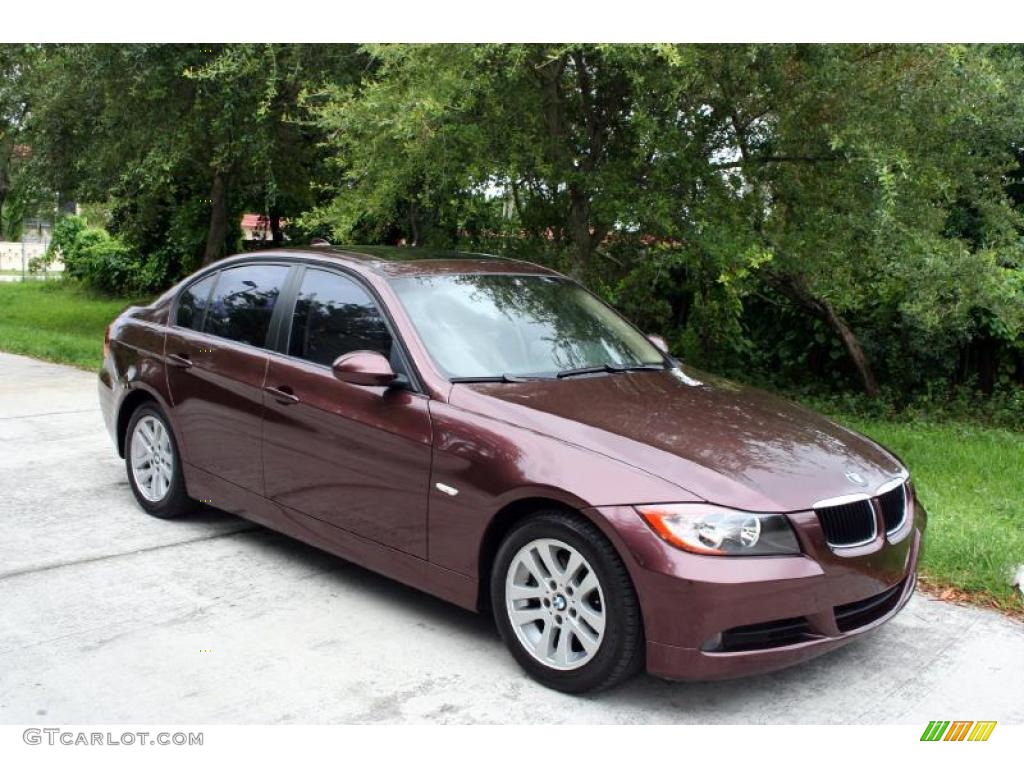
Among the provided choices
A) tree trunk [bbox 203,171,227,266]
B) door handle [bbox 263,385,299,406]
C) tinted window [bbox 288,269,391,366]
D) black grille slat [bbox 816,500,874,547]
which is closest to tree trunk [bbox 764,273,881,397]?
tinted window [bbox 288,269,391,366]

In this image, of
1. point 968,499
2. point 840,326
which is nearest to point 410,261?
point 968,499

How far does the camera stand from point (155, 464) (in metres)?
6.17

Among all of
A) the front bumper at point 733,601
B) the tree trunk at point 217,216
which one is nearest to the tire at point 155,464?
the front bumper at point 733,601

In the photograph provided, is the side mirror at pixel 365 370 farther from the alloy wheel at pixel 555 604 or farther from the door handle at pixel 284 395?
the alloy wheel at pixel 555 604

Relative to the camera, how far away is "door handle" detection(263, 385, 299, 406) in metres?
5.10

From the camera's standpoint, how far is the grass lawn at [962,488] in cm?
533

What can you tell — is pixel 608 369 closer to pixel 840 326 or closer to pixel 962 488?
pixel 962 488

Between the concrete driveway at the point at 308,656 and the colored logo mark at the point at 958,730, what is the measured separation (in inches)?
2.4

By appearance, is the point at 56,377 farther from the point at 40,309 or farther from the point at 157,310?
the point at 40,309

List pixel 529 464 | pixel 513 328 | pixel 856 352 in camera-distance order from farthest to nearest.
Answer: pixel 856 352, pixel 513 328, pixel 529 464

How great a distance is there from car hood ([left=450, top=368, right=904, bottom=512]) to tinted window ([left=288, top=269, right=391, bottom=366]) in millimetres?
668

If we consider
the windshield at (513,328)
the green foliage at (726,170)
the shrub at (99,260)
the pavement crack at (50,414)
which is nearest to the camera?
the windshield at (513,328)

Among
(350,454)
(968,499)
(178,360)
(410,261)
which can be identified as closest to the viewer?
(350,454)

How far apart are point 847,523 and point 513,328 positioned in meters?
1.81
